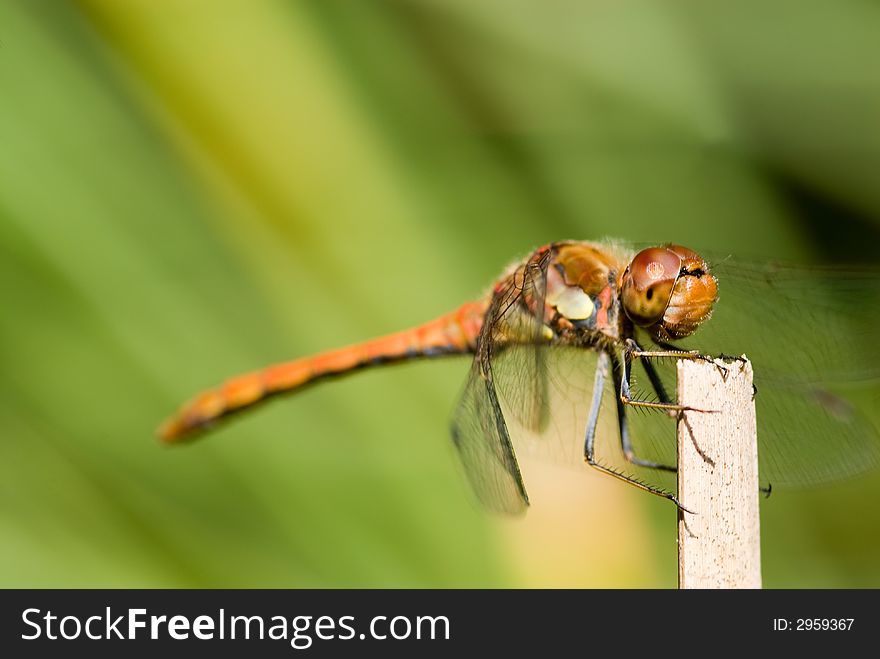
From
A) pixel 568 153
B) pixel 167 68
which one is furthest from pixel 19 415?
pixel 568 153

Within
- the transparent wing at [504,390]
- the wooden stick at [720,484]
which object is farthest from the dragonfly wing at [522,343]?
the wooden stick at [720,484]

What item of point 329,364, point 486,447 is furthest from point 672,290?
point 329,364

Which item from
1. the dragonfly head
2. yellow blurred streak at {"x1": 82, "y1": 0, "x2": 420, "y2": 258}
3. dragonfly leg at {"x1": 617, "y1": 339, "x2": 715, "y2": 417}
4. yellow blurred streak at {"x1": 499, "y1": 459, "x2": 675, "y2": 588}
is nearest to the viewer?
dragonfly leg at {"x1": 617, "y1": 339, "x2": 715, "y2": 417}

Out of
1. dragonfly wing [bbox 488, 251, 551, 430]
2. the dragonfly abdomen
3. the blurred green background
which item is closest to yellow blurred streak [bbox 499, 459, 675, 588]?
the blurred green background

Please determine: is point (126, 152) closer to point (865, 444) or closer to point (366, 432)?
point (366, 432)

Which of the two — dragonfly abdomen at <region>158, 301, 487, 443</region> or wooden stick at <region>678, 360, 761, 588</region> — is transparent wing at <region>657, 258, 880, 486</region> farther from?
wooden stick at <region>678, 360, 761, 588</region>

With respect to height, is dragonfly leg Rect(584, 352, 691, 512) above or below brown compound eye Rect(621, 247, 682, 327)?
below
